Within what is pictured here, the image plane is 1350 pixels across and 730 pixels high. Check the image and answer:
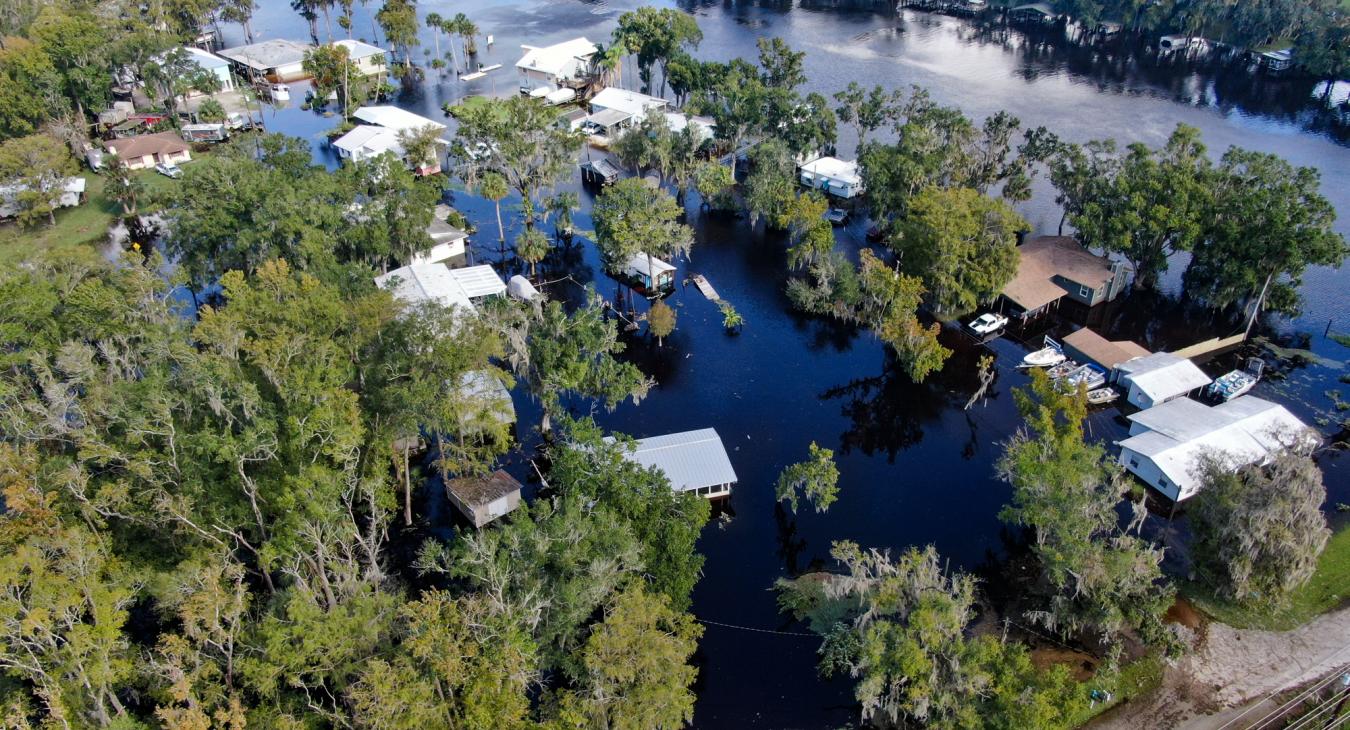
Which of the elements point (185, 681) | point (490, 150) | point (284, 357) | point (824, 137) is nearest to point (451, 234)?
point (490, 150)

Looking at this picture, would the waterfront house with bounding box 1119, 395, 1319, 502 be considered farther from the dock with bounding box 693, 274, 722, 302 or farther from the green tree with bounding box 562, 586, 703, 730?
the dock with bounding box 693, 274, 722, 302

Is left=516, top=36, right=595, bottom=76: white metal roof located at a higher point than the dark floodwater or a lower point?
higher

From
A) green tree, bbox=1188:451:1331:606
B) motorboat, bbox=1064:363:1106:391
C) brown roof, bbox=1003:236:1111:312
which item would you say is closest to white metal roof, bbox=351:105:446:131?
brown roof, bbox=1003:236:1111:312

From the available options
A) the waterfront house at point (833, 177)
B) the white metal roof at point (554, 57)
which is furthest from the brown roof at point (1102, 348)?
the white metal roof at point (554, 57)

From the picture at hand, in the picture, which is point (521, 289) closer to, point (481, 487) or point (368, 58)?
point (481, 487)

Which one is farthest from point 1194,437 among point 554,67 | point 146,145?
point 146,145
